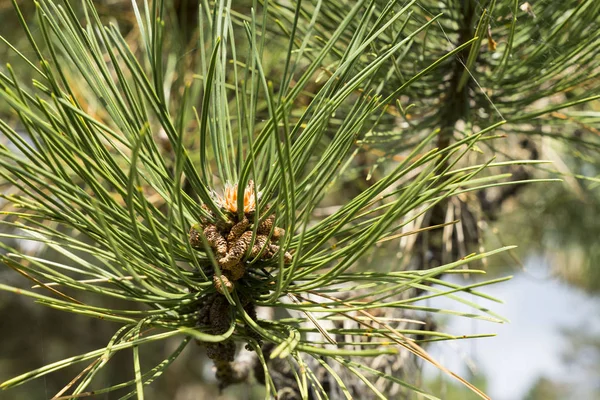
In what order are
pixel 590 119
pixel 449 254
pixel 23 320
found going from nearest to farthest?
pixel 590 119 < pixel 449 254 < pixel 23 320

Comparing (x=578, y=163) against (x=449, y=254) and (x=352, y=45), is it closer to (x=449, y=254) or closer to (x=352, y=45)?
(x=449, y=254)

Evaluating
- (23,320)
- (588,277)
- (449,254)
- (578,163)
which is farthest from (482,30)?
(23,320)

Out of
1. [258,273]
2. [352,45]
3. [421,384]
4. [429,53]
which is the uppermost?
[429,53]

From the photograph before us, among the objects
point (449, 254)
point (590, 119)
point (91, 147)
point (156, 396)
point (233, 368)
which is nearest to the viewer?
point (91, 147)

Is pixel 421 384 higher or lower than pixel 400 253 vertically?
lower

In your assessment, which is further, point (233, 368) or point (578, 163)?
point (578, 163)

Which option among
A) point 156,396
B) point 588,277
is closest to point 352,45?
point 588,277
